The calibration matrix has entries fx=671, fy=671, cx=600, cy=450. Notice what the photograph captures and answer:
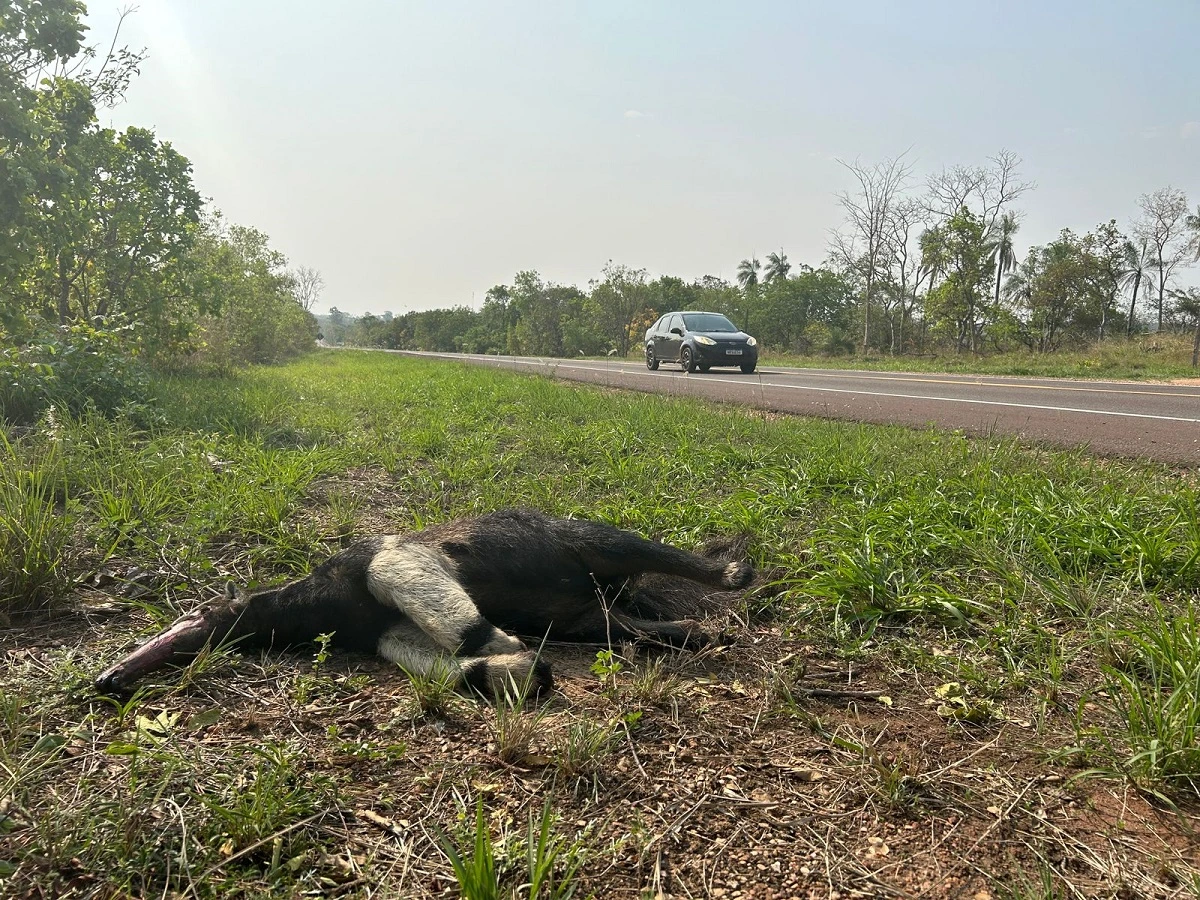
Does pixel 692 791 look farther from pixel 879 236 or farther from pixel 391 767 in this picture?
pixel 879 236

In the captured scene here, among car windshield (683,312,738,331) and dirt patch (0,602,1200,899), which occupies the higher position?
car windshield (683,312,738,331)

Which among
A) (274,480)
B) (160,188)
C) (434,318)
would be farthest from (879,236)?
(434,318)

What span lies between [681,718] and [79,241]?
11333 mm

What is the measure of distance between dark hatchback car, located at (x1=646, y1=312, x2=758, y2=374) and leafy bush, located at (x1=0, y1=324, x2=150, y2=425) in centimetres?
1280

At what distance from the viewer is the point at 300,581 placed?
2828 millimetres

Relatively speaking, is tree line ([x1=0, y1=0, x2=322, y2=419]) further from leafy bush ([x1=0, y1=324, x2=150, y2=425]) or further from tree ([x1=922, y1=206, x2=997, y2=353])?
tree ([x1=922, y1=206, x2=997, y2=353])

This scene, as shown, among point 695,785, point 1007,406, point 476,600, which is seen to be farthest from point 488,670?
point 1007,406

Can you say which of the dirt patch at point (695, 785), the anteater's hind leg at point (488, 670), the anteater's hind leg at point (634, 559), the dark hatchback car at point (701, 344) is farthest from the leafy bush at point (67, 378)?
the dark hatchback car at point (701, 344)

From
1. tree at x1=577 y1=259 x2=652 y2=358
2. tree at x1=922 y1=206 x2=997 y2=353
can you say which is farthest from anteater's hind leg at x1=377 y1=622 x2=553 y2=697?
tree at x1=577 y1=259 x2=652 y2=358

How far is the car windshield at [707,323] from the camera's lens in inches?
718

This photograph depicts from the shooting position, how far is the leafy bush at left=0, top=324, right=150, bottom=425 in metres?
5.65

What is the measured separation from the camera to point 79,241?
954 centimetres

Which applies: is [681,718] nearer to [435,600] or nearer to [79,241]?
[435,600]

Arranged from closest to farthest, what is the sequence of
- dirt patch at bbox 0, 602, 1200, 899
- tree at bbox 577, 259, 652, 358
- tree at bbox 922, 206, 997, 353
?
dirt patch at bbox 0, 602, 1200, 899 < tree at bbox 922, 206, 997, 353 < tree at bbox 577, 259, 652, 358
